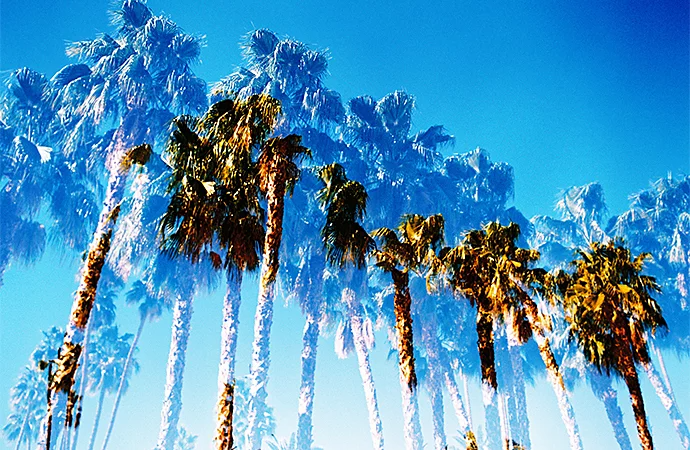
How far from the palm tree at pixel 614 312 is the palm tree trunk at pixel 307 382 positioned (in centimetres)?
2270

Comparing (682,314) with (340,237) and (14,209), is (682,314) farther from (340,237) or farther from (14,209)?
(14,209)

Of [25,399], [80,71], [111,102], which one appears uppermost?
[80,71]

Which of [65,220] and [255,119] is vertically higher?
[65,220]

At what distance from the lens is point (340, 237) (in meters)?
15.4

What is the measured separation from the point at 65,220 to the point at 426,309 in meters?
27.1

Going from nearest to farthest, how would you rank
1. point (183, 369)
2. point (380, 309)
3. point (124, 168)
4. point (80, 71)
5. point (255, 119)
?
1. point (124, 168)
2. point (255, 119)
3. point (183, 369)
4. point (80, 71)
5. point (380, 309)

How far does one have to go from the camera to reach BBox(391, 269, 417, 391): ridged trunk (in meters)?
14.6

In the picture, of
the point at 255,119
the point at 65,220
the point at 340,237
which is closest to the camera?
the point at 255,119

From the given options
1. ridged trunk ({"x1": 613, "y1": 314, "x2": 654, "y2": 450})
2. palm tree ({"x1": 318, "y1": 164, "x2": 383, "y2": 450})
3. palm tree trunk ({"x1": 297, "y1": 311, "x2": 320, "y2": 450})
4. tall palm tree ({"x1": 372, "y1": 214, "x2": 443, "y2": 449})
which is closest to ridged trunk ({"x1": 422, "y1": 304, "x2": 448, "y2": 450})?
palm tree trunk ({"x1": 297, "y1": 311, "x2": 320, "y2": 450})

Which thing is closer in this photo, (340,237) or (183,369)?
(340,237)

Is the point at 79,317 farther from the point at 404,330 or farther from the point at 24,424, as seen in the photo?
the point at 24,424

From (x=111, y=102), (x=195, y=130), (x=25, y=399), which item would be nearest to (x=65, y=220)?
(x=111, y=102)

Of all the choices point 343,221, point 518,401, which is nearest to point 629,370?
point 343,221

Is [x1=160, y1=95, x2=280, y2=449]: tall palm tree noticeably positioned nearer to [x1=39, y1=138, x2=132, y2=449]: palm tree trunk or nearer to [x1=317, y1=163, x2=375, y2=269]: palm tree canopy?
[x1=39, y1=138, x2=132, y2=449]: palm tree trunk
